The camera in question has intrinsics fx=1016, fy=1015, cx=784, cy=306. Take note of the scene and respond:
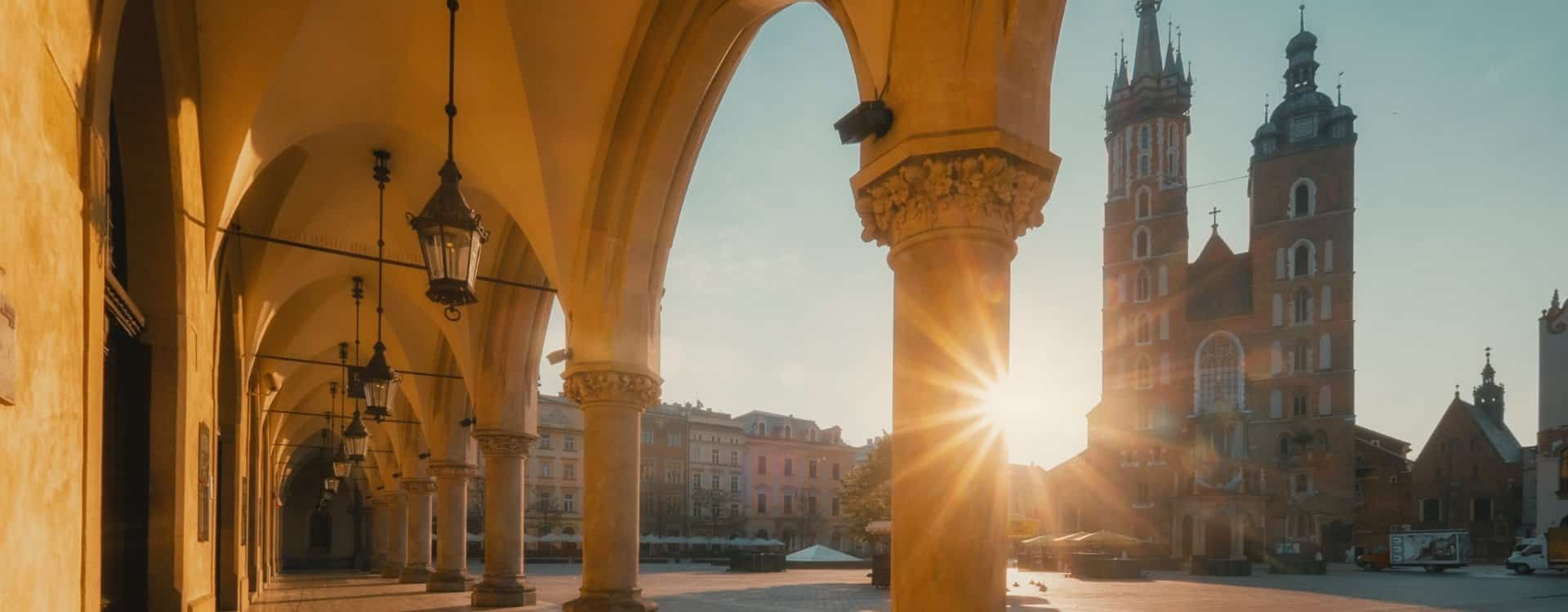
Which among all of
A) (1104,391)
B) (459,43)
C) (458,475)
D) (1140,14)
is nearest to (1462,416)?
(1104,391)

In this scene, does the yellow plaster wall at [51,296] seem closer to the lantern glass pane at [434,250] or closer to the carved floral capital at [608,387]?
the lantern glass pane at [434,250]

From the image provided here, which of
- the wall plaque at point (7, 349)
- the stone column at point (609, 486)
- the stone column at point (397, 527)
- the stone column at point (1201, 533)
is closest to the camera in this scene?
the wall plaque at point (7, 349)

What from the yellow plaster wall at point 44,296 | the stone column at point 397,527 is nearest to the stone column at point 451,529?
the stone column at point 397,527

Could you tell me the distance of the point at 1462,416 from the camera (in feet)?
186

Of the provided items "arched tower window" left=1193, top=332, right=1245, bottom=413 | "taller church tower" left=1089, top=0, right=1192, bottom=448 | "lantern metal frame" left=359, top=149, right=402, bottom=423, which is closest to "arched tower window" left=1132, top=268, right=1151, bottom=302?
"taller church tower" left=1089, top=0, right=1192, bottom=448

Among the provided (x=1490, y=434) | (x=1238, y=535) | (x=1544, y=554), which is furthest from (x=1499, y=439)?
(x=1544, y=554)

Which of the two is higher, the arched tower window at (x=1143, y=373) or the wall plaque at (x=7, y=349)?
the wall plaque at (x=7, y=349)

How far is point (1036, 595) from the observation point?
22.4 metres

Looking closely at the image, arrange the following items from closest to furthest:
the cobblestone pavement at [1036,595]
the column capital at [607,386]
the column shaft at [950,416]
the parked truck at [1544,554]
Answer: the column shaft at [950,416] < the column capital at [607,386] < the cobblestone pavement at [1036,595] < the parked truck at [1544,554]

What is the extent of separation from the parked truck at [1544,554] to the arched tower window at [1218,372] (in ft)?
62.2

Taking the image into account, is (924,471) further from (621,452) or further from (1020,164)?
(621,452)

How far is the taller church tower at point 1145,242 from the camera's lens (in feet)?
202

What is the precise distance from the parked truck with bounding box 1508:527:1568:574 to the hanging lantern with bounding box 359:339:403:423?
39.7m

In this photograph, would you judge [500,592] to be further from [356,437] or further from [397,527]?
[397,527]
